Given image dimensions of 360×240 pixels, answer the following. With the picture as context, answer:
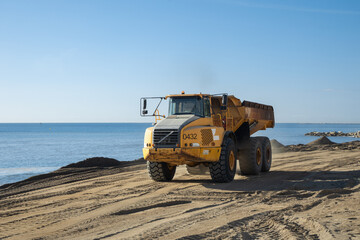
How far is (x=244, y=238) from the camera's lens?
6.21 metres

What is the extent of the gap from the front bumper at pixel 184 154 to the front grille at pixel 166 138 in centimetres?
17

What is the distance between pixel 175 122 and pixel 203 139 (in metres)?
0.94

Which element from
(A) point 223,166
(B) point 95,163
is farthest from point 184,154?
(B) point 95,163

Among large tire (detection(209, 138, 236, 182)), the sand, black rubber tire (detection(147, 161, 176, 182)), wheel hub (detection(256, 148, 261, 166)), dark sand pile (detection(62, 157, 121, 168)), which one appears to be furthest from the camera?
dark sand pile (detection(62, 157, 121, 168))

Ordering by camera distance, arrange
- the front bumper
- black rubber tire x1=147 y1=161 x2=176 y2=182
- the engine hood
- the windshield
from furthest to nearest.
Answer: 1. black rubber tire x1=147 y1=161 x2=176 y2=182
2. the windshield
3. the engine hood
4. the front bumper

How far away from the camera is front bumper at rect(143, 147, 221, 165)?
11453 mm

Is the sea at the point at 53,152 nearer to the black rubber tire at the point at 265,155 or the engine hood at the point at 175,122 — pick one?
the engine hood at the point at 175,122

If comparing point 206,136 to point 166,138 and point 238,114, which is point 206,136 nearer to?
point 166,138

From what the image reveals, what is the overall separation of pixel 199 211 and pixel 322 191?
3766mm

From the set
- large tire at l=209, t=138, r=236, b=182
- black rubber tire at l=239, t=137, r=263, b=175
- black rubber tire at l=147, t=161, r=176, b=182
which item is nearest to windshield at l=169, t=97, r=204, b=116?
large tire at l=209, t=138, r=236, b=182

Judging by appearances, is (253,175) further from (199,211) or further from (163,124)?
(199,211)

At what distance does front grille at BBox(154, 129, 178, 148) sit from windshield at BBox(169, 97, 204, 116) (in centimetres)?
126

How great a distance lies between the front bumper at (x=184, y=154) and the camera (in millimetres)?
11453

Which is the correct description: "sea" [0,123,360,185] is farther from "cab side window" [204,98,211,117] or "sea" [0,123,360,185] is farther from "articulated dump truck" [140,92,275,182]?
"cab side window" [204,98,211,117]
